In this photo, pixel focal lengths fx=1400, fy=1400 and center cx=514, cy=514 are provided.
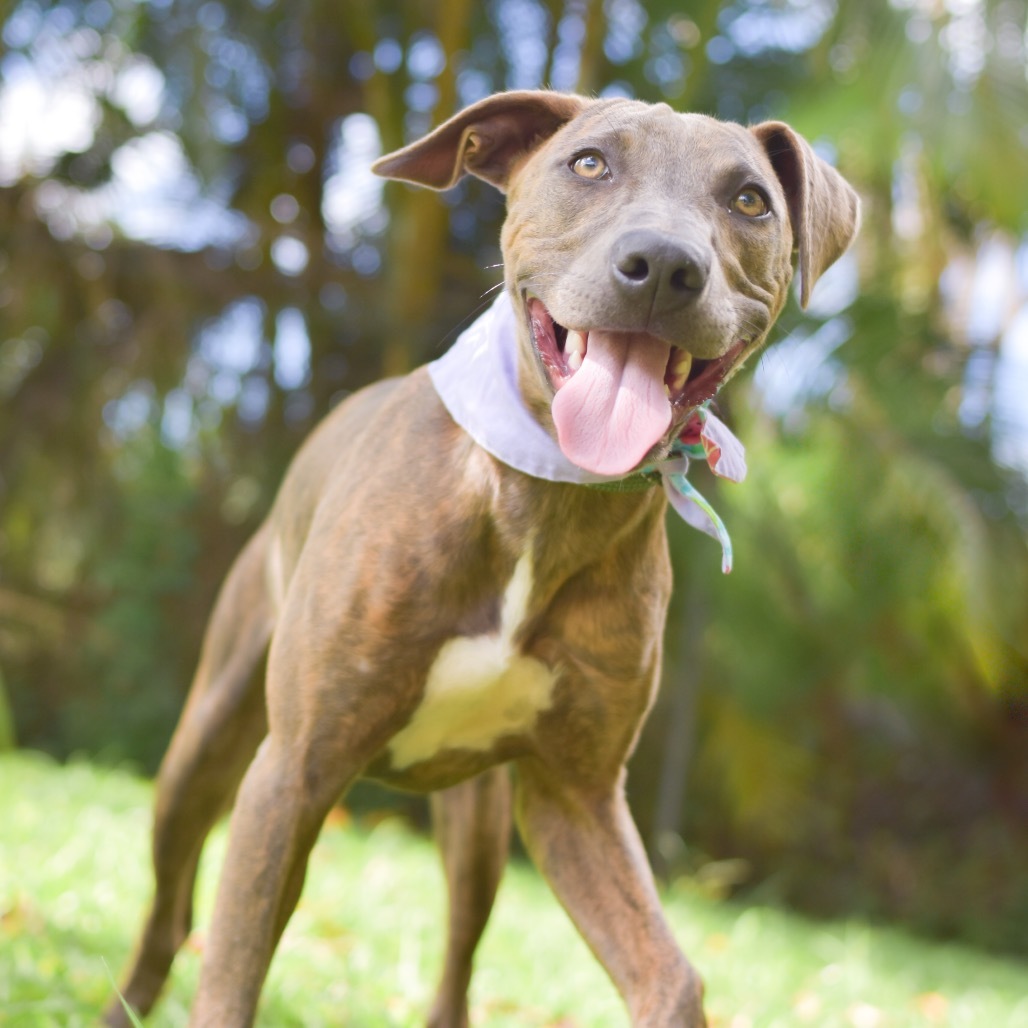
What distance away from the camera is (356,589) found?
2738mm

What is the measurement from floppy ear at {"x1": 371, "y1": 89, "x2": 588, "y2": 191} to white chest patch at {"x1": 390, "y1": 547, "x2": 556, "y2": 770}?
90 centimetres

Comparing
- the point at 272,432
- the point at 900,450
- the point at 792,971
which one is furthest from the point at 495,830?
the point at 272,432

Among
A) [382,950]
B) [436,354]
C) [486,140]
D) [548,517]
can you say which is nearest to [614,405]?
[548,517]

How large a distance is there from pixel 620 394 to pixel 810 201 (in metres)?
0.67

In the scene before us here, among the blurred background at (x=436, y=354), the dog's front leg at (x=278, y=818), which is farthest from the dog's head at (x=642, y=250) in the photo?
the blurred background at (x=436, y=354)

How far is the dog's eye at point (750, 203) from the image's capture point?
2.61 m

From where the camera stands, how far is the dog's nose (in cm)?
229

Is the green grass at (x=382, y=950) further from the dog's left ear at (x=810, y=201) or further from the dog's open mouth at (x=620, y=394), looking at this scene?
the dog's left ear at (x=810, y=201)

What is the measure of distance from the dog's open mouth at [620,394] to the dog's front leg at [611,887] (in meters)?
0.87

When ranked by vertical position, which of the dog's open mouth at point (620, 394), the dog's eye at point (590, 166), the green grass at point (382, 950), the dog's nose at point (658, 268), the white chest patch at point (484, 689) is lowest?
the green grass at point (382, 950)

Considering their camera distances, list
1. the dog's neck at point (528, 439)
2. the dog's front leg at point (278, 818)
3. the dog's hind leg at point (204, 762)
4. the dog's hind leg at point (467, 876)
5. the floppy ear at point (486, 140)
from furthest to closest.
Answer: the dog's hind leg at point (467, 876), the dog's hind leg at point (204, 762), the floppy ear at point (486, 140), the dog's neck at point (528, 439), the dog's front leg at point (278, 818)

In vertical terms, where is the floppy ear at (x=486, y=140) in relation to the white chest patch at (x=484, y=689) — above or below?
above

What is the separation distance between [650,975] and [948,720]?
9699 mm

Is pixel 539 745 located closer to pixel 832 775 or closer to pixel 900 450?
pixel 900 450
